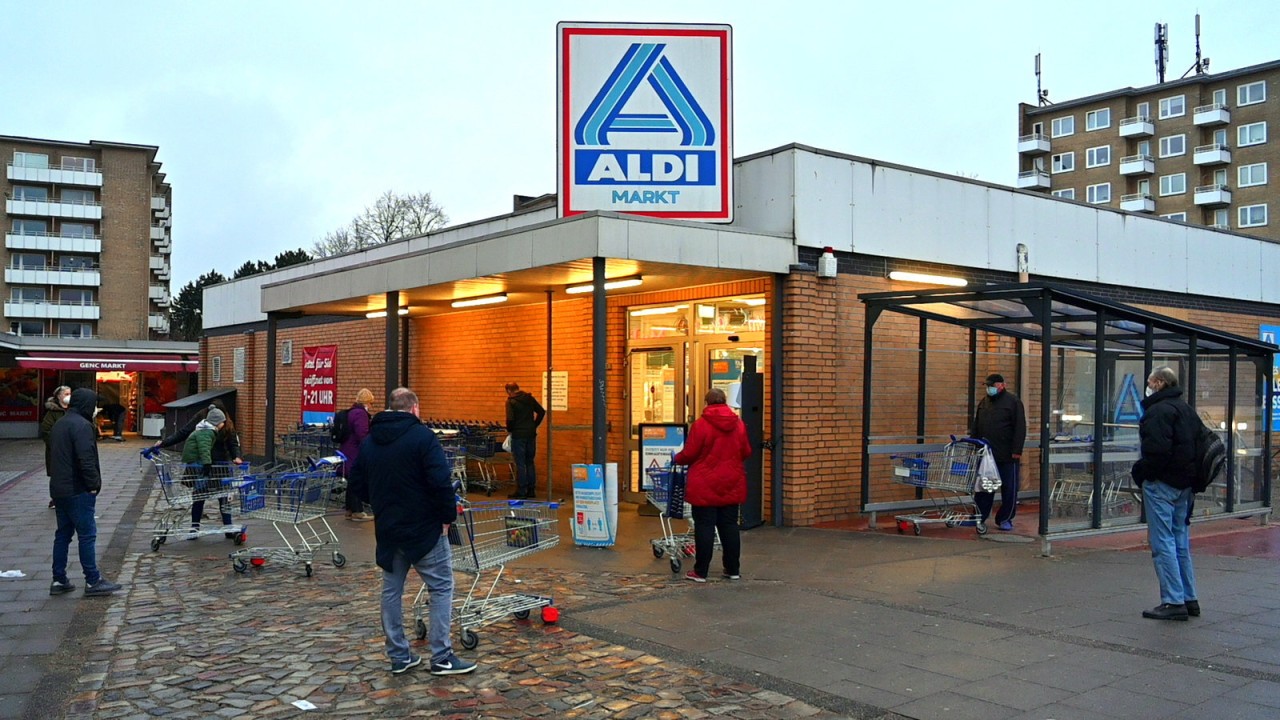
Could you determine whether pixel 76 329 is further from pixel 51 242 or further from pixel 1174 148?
pixel 1174 148

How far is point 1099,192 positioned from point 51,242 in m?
82.7

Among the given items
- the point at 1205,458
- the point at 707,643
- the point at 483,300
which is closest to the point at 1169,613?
the point at 1205,458

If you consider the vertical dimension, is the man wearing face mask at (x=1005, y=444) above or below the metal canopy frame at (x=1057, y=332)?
below

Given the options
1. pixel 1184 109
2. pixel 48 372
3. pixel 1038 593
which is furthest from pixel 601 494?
pixel 1184 109

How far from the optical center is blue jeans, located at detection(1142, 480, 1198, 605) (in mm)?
7516

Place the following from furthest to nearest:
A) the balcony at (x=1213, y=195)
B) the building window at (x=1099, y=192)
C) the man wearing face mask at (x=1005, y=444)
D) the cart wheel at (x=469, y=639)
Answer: the building window at (x=1099, y=192) → the balcony at (x=1213, y=195) → the man wearing face mask at (x=1005, y=444) → the cart wheel at (x=469, y=639)

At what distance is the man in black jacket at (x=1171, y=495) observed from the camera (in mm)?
7520

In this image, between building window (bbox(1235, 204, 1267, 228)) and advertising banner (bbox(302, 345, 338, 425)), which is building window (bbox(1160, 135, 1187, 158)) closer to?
building window (bbox(1235, 204, 1267, 228))

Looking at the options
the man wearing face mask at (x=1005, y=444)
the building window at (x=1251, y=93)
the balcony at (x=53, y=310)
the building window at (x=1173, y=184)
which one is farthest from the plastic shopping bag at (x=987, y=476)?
the balcony at (x=53, y=310)

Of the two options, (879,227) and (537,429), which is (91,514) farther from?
(879,227)

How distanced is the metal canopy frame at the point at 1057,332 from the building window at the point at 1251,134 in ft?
213

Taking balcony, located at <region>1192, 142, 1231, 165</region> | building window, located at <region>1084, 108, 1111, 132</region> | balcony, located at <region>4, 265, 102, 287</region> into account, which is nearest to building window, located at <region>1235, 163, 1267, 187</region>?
balcony, located at <region>1192, 142, 1231, 165</region>

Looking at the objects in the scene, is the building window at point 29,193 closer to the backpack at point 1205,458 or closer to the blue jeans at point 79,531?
the blue jeans at point 79,531

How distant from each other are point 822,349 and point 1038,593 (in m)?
4.84
